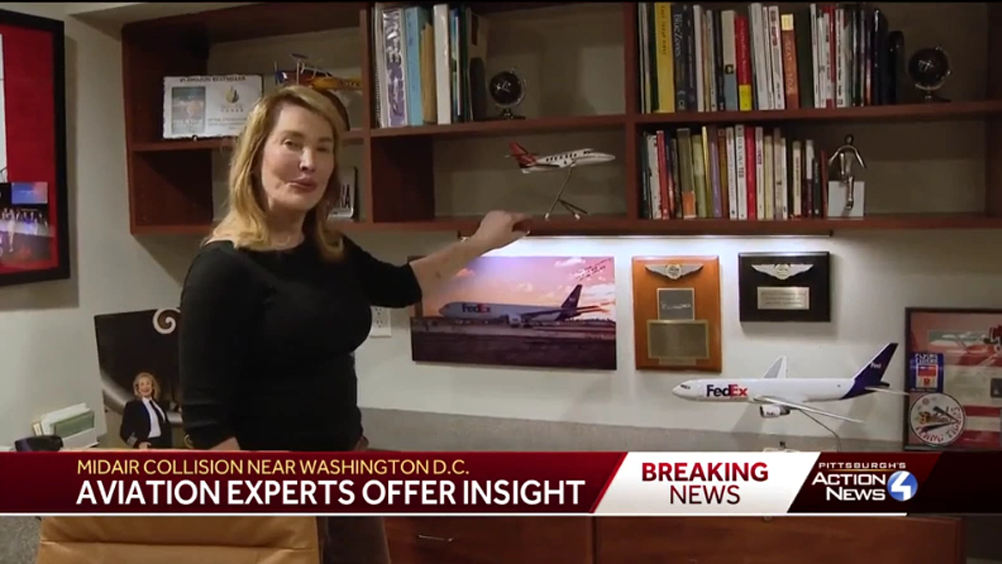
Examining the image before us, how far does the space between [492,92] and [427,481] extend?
85cm

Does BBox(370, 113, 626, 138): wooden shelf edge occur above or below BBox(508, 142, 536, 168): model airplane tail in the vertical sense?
above

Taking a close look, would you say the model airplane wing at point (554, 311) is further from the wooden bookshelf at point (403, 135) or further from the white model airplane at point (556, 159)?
the white model airplane at point (556, 159)

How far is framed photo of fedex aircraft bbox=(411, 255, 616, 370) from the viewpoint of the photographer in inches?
84.4

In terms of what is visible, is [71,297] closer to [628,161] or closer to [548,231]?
[548,231]

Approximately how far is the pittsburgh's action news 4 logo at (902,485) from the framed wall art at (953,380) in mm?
294

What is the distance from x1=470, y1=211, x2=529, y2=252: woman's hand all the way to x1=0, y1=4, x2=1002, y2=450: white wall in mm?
276

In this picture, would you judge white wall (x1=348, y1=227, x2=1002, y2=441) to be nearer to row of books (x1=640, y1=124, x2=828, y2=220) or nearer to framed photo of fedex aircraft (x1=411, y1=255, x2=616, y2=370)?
framed photo of fedex aircraft (x1=411, y1=255, x2=616, y2=370)

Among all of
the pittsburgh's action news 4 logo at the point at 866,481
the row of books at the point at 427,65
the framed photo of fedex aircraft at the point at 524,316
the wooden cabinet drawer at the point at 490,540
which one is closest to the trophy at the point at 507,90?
the row of books at the point at 427,65

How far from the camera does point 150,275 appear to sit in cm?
221

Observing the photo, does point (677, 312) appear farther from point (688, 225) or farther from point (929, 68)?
point (929, 68)

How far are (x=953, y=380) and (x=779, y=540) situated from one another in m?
0.52

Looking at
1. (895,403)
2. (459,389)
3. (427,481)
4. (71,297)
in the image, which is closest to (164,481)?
(427,481)

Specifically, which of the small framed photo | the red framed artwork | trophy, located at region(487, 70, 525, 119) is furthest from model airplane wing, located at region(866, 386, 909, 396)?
the red framed artwork

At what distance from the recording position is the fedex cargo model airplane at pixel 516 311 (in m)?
2.16
